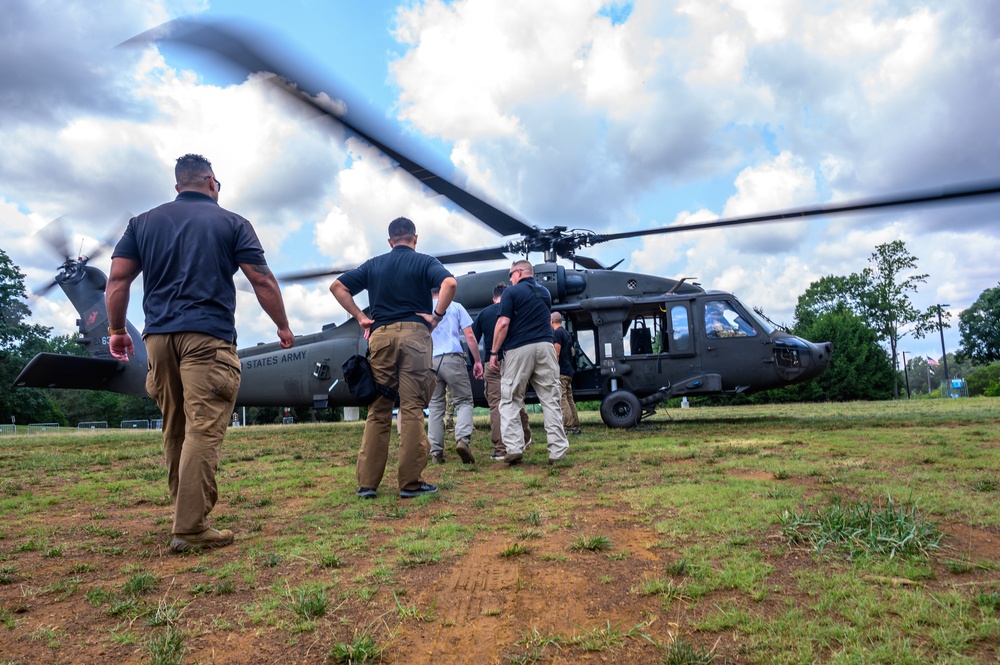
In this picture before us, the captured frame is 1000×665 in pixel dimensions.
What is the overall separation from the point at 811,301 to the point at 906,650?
6086 cm

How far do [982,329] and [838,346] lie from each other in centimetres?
3633

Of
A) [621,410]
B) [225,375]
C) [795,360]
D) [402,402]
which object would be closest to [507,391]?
[402,402]

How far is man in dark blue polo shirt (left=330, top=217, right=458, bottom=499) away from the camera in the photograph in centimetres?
433

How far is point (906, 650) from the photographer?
5.61 feet

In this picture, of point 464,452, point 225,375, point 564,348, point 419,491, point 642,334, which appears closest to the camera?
point 225,375

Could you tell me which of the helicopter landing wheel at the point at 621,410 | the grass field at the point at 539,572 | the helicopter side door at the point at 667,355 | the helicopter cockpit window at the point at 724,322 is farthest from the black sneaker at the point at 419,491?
the helicopter cockpit window at the point at 724,322

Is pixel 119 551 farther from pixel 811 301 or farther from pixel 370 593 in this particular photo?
pixel 811 301

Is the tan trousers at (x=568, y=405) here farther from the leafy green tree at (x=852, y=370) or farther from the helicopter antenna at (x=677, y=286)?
the leafy green tree at (x=852, y=370)

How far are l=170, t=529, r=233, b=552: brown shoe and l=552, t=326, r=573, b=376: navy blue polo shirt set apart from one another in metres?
5.91

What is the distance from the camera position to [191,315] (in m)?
3.36

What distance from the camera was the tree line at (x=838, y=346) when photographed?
36125 millimetres

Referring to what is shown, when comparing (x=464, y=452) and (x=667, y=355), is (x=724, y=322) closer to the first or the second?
(x=667, y=355)

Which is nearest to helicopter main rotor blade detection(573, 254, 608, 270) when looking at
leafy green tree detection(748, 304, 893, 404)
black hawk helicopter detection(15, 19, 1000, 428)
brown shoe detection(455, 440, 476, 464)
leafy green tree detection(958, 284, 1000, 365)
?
black hawk helicopter detection(15, 19, 1000, 428)

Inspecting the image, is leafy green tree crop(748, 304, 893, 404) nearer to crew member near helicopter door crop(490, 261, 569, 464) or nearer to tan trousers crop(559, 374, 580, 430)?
tan trousers crop(559, 374, 580, 430)
